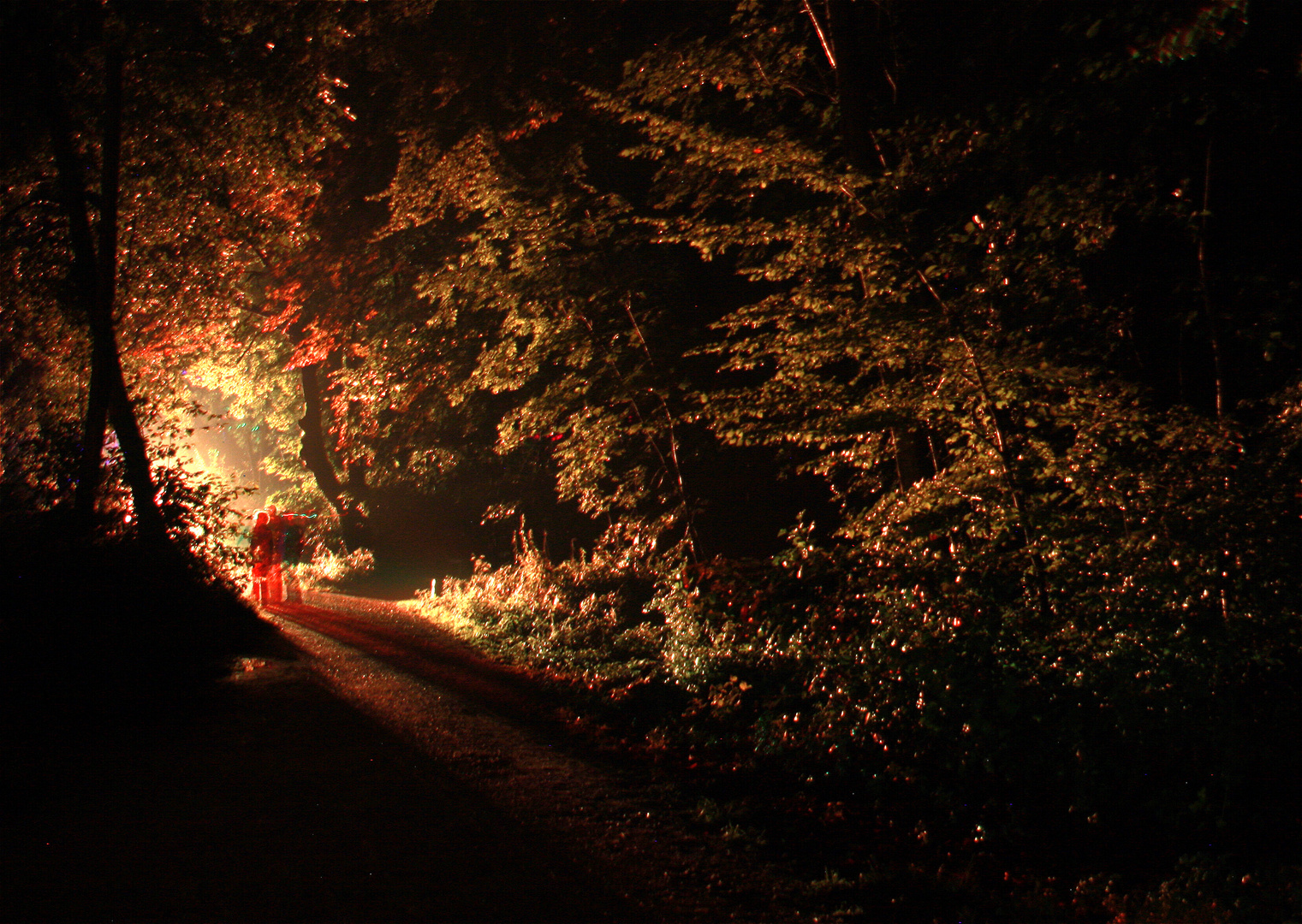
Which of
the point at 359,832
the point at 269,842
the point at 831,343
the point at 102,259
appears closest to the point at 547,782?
the point at 359,832

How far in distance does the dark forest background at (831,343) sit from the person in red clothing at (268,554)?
2.74 metres

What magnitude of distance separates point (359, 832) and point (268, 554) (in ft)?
36.9

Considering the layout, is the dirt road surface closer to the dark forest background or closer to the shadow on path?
the shadow on path

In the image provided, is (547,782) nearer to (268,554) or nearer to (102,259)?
(102,259)

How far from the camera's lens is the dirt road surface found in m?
4.51

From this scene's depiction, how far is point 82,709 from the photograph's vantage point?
7.51 m

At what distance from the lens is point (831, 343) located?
792cm

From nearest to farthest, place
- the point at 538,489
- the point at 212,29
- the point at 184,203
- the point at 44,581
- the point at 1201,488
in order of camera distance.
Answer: the point at 1201,488
the point at 44,581
the point at 212,29
the point at 184,203
the point at 538,489

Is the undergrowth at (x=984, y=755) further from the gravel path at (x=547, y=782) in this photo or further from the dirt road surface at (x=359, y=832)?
the dirt road surface at (x=359, y=832)

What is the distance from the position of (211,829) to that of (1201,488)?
676cm

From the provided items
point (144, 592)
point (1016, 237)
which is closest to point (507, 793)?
point (144, 592)

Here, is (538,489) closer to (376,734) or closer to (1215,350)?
(376,734)

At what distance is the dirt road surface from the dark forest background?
4.82 feet

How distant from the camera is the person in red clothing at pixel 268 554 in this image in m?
15.1
